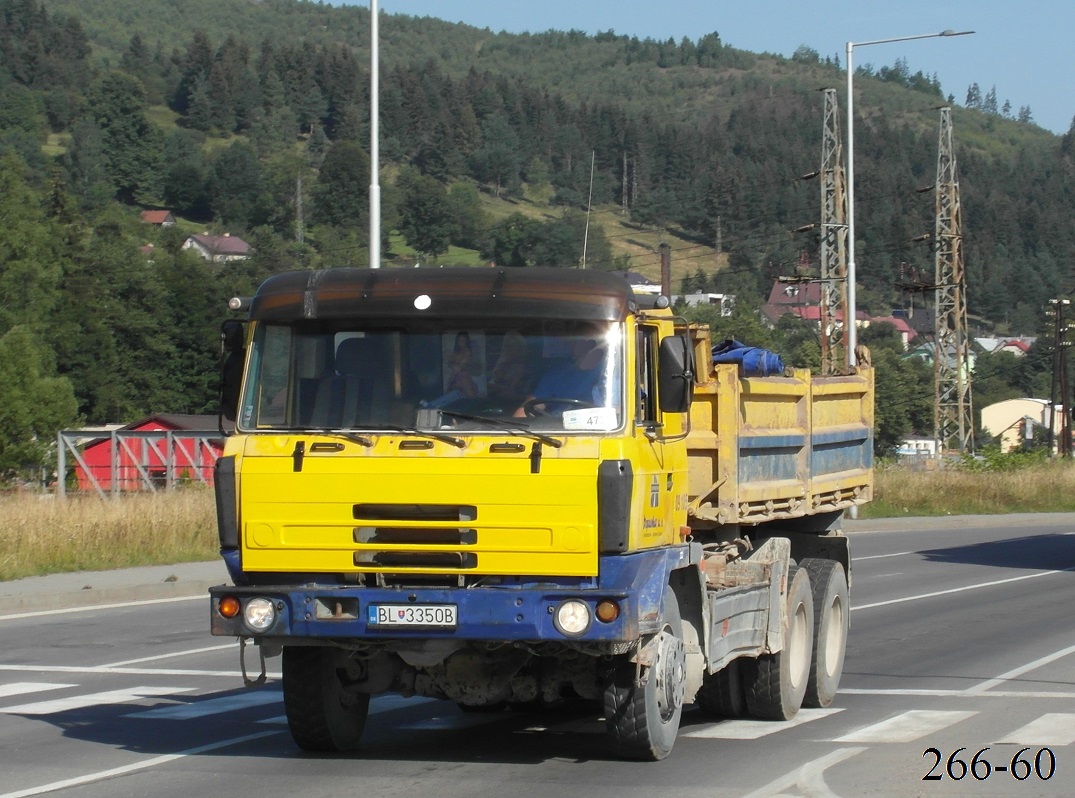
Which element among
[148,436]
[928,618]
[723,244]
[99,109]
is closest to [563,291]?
[928,618]

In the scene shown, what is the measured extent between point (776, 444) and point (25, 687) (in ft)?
19.5

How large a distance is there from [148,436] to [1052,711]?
31.1 m

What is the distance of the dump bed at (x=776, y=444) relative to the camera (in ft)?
31.3

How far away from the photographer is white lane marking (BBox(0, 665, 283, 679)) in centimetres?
1285

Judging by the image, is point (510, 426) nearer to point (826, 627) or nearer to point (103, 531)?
point (826, 627)

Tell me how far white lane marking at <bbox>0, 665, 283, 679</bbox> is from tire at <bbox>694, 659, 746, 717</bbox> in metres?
3.82

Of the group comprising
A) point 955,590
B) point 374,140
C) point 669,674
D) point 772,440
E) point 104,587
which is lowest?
point 955,590

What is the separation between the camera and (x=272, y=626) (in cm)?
791

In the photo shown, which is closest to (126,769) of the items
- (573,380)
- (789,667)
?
(573,380)

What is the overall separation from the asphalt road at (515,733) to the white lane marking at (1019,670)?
0.03 metres

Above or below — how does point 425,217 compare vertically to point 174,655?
above

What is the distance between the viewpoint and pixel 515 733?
9781 millimetres

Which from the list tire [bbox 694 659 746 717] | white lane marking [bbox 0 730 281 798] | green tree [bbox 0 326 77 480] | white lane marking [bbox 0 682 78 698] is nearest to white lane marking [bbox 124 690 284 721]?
white lane marking [bbox 0 730 281 798]

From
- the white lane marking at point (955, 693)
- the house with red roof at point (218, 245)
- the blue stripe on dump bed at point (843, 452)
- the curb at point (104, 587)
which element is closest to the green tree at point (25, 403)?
the curb at point (104, 587)
